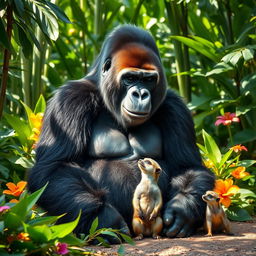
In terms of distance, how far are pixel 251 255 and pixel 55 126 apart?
1904 millimetres

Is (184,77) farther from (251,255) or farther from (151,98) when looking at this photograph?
(251,255)

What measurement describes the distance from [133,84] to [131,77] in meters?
0.06

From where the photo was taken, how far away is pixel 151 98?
564 cm

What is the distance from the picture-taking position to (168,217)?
5312mm

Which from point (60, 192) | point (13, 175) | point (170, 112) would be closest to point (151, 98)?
point (170, 112)

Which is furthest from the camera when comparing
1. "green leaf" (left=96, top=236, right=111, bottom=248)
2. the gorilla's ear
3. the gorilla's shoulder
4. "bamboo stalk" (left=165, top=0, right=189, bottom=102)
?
"bamboo stalk" (left=165, top=0, right=189, bottom=102)

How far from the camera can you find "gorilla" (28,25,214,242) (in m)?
5.30

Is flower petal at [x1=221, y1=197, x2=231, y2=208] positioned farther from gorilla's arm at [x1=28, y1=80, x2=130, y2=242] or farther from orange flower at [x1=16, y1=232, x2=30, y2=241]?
orange flower at [x1=16, y1=232, x2=30, y2=241]

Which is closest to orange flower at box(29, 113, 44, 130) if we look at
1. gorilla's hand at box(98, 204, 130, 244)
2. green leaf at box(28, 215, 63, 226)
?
gorilla's hand at box(98, 204, 130, 244)

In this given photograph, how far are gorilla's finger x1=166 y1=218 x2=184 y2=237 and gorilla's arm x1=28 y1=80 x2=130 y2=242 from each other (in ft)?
1.23

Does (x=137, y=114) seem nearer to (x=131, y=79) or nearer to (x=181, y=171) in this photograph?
(x=131, y=79)

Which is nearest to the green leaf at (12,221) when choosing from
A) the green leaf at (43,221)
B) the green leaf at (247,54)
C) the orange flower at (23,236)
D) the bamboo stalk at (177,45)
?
the orange flower at (23,236)

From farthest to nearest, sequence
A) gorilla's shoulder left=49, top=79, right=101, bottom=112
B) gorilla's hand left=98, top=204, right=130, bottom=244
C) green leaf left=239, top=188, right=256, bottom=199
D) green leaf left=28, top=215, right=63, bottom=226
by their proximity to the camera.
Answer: green leaf left=239, top=188, right=256, bottom=199
gorilla's shoulder left=49, top=79, right=101, bottom=112
gorilla's hand left=98, top=204, right=130, bottom=244
green leaf left=28, top=215, right=63, bottom=226

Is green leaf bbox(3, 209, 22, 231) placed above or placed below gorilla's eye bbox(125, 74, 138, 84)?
below
